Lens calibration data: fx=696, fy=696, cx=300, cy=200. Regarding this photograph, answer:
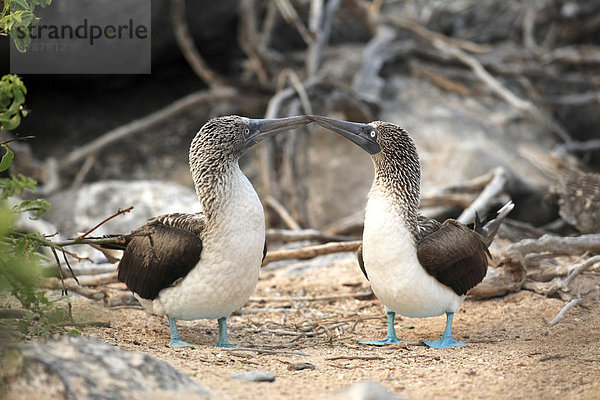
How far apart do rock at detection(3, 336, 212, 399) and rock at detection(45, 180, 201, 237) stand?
4.46 metres

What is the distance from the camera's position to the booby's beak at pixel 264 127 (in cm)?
483

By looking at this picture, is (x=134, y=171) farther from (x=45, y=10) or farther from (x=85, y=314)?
(x=85, y=314)

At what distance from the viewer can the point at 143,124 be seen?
952 centimetres

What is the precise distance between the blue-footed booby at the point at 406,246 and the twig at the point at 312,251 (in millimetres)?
1227

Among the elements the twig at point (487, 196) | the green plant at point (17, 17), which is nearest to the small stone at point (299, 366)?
the green plant at point (17, 17)

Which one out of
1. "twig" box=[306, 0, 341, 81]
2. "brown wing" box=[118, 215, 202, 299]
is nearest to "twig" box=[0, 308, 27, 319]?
"brown wing" box=[118, 215, 202, 299]

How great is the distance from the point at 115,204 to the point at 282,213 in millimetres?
1941

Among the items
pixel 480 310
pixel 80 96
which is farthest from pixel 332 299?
pixel 80 96

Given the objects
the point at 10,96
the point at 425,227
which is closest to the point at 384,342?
the point at 425,227

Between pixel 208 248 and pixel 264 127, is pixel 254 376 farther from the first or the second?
pixel 264 127

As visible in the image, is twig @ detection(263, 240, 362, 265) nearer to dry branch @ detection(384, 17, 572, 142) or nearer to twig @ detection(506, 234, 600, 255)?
twig @ detection(506, 234, 600, 255)

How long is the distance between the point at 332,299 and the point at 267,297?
568 mm

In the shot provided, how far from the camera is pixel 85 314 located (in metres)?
4.88

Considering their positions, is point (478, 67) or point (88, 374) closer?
point (88, 374)
